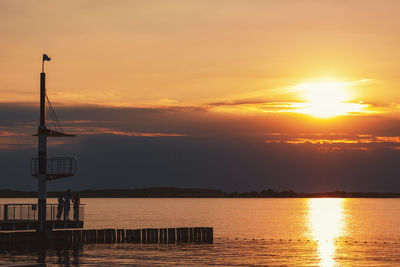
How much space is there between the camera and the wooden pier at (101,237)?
53.2m

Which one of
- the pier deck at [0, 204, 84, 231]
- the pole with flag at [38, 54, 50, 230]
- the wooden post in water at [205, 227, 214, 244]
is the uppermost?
the pole with flag at [38, 54, 50, 230]

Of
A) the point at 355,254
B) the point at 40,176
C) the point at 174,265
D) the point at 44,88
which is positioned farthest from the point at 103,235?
the point at 355,254

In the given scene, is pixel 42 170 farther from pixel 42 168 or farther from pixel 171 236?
pixel 171 236

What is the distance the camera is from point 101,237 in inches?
2339

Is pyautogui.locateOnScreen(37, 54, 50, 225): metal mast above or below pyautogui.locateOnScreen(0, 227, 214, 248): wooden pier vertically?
above

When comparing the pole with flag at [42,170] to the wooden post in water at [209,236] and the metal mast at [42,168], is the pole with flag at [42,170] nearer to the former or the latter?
the metal mast at [42,168]

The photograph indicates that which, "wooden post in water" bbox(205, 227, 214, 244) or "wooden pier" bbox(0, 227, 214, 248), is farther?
"wooden post in water" bbox(205, 227, 214, 244)

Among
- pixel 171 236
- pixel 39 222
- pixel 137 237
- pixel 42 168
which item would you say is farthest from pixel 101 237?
pixel 42 168

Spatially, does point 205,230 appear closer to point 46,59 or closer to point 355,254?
point 355,254

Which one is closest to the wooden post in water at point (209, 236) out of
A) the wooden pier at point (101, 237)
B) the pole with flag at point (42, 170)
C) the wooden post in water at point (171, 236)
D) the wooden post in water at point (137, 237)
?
the wooden pier at point (101, 237)

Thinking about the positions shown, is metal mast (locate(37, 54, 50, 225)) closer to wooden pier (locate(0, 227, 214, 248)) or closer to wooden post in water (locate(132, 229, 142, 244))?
wooden pier (locate(0, 227, 214, 248))

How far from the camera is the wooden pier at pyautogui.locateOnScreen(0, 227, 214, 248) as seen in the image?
5318cm

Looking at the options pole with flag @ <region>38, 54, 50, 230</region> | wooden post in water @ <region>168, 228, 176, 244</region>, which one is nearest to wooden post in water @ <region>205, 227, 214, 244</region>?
wooden post in water @ <region>168, 228, 176, 244</region>

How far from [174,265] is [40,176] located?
1699 cm
